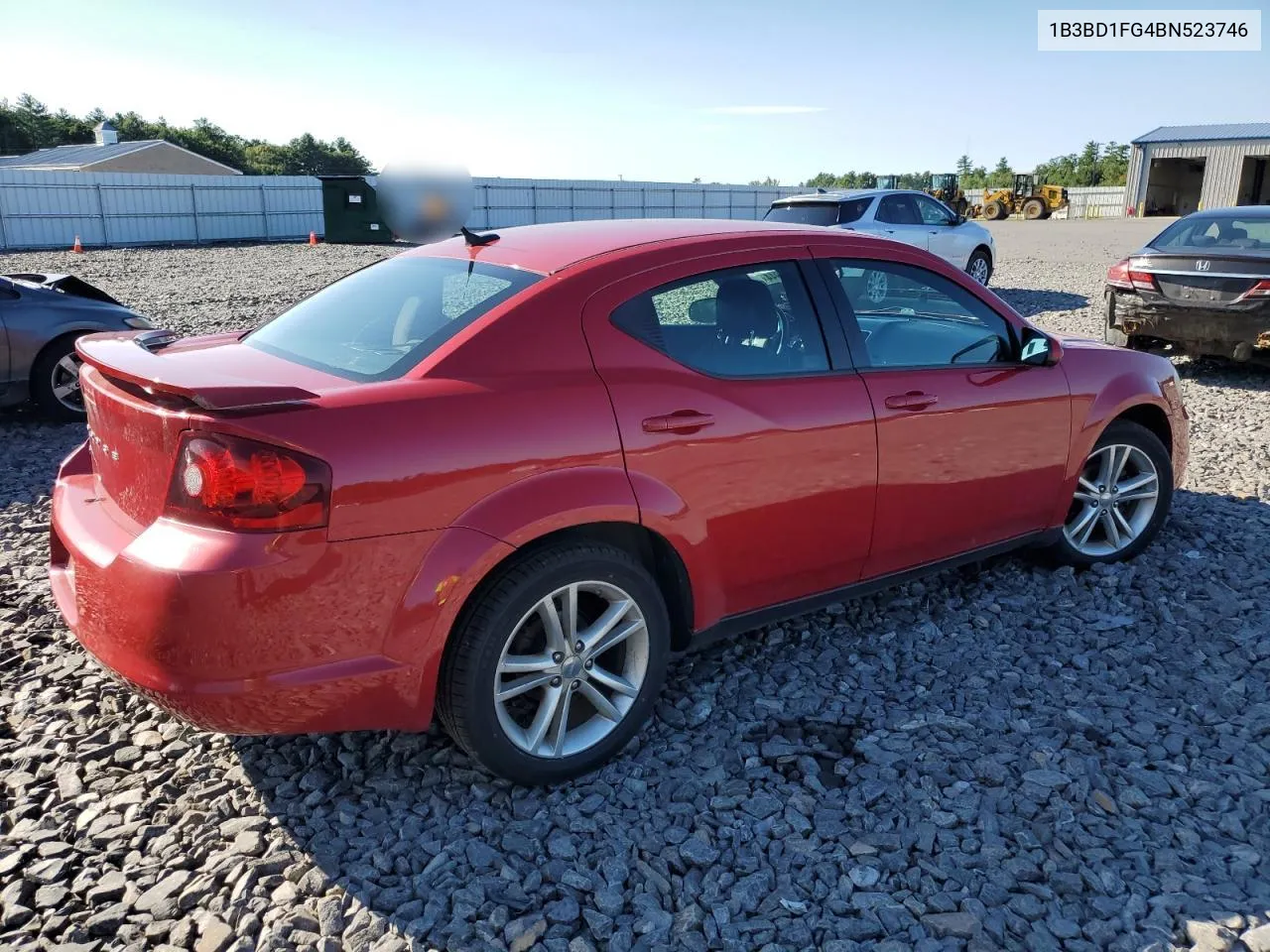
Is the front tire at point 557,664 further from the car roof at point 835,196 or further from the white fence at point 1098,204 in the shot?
the white fence at point 1098,204

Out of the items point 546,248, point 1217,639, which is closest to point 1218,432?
point 1217,639

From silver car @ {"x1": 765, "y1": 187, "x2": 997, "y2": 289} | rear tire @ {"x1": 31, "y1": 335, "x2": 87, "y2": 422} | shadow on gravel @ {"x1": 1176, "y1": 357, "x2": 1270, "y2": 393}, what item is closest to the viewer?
rear tire @ {"x1": 31, "y1": 335, "x2": 87, "y2": 422}

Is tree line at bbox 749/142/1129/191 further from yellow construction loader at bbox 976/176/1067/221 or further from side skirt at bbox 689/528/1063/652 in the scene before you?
side skirt at bbox 689/528/1063/652

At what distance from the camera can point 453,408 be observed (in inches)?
105

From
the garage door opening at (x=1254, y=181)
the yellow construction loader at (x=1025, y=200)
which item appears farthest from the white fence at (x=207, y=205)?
the garage door opening at (x=1254, y=181)

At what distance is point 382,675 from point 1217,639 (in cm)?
335

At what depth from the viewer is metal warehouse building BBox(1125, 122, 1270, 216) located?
47594 mm

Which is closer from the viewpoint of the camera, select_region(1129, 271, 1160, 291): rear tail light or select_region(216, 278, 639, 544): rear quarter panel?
select_region(216, 278, 639, 544): rear quarter panel

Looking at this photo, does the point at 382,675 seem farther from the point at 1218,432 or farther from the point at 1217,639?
the point at 1218,432

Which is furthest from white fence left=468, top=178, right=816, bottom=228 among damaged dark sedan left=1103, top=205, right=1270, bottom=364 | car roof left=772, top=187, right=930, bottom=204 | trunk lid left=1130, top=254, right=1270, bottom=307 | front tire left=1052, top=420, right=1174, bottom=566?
front tire left=1052, top=420, right=1174, bottom=566

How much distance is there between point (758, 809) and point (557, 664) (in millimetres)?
740

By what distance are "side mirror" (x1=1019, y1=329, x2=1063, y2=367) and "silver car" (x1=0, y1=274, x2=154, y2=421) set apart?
6404mm

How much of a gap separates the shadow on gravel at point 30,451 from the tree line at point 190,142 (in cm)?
5746

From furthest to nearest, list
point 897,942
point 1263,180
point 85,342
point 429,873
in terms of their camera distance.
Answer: point 1263,180, point 85,342, point 429,873, point 897,942
